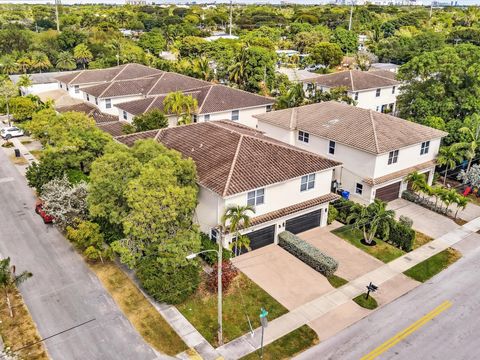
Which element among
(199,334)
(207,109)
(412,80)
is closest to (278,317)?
(199,334)

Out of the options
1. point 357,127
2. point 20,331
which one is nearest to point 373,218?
point 357,127

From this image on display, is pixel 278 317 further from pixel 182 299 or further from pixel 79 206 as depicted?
pixel 79 206

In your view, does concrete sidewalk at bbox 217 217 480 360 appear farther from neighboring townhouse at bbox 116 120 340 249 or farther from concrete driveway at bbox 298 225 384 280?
neighboring townhouse at bbox 116 120 340 249

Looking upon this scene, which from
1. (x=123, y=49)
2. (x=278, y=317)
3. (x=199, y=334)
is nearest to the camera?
(x=199, y=334)

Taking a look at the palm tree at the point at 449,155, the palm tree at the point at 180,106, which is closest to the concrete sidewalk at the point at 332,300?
the palm tree at the point at 449,155

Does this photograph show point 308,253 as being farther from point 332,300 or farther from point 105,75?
point 105,75

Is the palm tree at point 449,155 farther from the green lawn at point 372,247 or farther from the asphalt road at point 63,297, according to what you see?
the asphalt road at point 63,297
